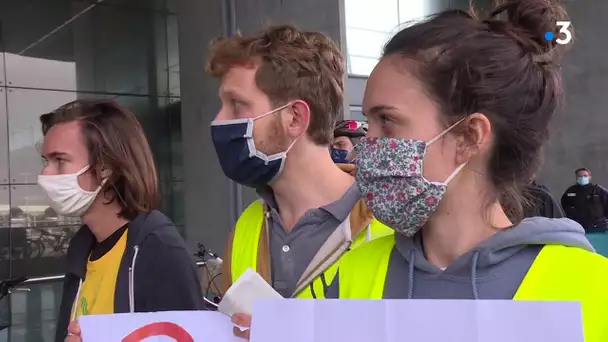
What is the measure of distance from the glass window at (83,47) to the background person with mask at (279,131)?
7286 mm

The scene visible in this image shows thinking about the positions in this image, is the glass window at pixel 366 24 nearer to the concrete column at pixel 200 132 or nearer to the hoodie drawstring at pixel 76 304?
the concrete column at pixel 200 132

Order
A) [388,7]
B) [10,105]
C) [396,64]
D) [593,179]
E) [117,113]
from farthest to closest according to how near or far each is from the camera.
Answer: [593,179] → [388,7] → [10,105] → [117,113] → [396,64]

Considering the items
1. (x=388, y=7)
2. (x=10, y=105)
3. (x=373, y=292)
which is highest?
(x=388, y=7)

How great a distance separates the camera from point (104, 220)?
2400 mm

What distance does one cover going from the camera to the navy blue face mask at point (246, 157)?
7.04 feet

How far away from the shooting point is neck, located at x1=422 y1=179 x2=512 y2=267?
1407 mm

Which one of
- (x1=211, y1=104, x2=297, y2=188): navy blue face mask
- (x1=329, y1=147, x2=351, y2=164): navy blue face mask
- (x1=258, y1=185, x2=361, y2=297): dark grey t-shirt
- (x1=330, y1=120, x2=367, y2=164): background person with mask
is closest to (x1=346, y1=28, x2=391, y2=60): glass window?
(x1=330, y1=120, x2=367, y2=164): background person with mask

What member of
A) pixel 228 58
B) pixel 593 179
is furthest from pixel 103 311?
pixel 593 179

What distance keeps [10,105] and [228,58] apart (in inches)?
284

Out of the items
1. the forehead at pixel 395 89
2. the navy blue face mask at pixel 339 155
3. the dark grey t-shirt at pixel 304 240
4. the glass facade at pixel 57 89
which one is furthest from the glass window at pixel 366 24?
the forehead at pixel 395 89

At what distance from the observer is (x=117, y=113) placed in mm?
2551

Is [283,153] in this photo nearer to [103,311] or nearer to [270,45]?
[270,45]

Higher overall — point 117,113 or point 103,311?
point 117,113

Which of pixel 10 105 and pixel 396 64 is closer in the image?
pixel 396 64
